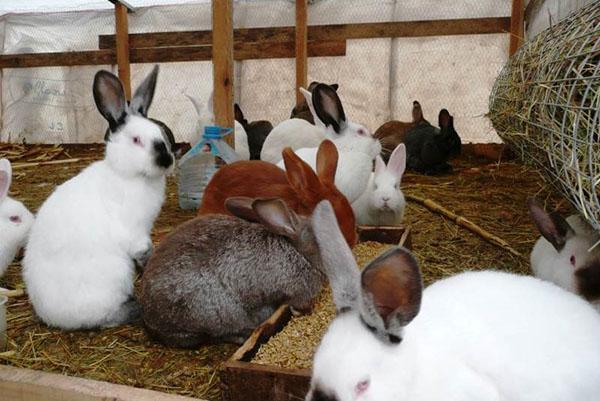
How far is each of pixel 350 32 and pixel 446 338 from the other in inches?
270

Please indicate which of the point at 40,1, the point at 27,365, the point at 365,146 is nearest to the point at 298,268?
the point at 27,365

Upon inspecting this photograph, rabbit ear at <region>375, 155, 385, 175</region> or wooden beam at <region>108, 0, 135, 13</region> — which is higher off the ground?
wooden beam at <region>108, 0, 135, 13</region>

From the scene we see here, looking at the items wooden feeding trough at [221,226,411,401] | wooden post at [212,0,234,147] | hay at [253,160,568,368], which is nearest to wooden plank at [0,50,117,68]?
hay at [253,160,568,368]

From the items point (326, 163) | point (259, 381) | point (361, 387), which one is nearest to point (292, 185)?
point (326, 163)

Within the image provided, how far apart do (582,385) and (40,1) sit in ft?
30.3

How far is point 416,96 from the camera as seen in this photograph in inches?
332

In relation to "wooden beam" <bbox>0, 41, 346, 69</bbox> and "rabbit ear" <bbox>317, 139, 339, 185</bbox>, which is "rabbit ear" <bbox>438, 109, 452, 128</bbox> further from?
"rabbit ear" <bbox>317, 139, 339, 185</bbox>

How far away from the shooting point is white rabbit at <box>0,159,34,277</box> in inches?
123

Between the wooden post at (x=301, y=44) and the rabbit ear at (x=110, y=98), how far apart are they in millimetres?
4836

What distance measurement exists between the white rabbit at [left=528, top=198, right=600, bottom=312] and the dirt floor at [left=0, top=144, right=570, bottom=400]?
0.57 m

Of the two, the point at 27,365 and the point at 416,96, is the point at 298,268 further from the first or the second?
the point at 416,96

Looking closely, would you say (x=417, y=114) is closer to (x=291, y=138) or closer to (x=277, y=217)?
(x=291, y=138)

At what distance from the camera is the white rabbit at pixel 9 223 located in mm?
3113

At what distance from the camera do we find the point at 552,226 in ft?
8.45
